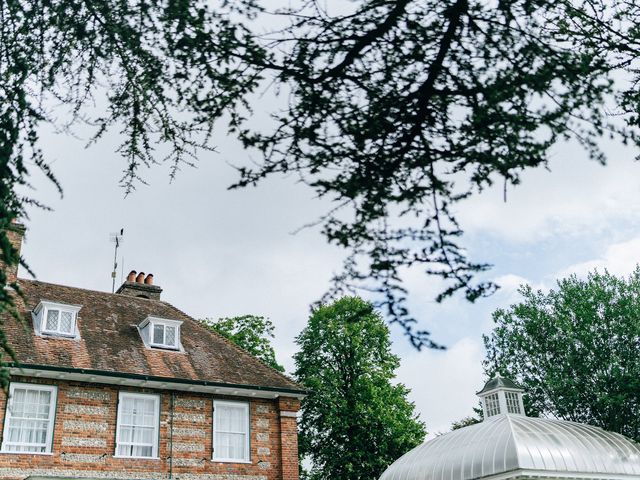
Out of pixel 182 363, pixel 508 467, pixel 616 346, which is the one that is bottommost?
pixel 508 467

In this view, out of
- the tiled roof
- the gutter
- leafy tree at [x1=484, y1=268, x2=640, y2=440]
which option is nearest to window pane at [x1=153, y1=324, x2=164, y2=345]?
the tiled roof

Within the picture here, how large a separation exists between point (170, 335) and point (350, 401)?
14.0 m

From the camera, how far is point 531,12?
13.6 ft

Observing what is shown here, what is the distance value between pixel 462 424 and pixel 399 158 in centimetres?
3528

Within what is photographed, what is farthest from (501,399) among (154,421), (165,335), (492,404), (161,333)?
(154,421)

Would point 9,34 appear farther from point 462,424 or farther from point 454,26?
point 462,424

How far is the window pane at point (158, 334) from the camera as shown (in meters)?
20.7

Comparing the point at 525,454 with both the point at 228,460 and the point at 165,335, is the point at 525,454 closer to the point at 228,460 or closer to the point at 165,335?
the point at 228,460

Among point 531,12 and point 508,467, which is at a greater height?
point 531,12

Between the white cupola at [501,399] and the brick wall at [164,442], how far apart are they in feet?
28.1

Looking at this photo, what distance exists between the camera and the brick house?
17.1 metres

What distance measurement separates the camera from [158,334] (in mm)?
20781

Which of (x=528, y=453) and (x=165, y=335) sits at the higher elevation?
(x=165, y=335)

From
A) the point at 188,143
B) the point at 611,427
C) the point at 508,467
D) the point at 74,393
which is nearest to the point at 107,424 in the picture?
the point at 74,393
